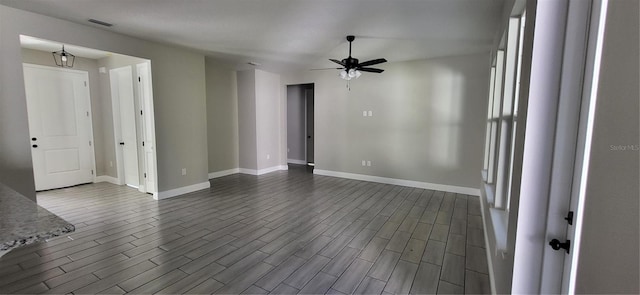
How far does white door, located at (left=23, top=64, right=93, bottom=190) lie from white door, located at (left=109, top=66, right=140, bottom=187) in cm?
67

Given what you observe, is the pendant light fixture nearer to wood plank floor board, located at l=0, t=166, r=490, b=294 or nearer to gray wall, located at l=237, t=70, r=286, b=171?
wood plank floor board, located at l=0, t=166, r=490, b=294

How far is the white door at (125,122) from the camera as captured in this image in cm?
501

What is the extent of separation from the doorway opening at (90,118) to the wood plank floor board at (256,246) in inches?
26.0

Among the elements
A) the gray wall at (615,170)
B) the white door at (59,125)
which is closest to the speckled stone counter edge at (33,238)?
the gray wall at (615,170)

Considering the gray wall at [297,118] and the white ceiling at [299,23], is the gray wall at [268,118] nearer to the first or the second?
the gray wall at [297,118]

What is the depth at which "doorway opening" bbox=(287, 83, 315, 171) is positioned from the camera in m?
8.05

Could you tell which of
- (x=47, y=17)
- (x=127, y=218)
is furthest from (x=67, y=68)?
(x=127, y=218)

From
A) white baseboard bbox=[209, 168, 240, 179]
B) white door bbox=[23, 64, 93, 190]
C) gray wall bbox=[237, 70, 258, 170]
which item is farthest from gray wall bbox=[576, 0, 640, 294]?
white door bbox=[23, 64, 93, 190]

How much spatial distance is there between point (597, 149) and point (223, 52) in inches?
202

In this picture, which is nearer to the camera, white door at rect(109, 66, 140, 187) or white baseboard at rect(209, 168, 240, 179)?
white door at rect(109, 66, 140, 187)

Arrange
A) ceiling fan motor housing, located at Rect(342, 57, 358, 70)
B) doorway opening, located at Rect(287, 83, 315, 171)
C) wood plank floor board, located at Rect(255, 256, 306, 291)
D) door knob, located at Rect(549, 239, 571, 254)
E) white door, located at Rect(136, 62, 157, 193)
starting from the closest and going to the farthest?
door knob, located at Rect(549, 239, 571, 254), wood plank floor board, located at Rect(255, 256, 306, 291), ceiling fan motor housing, located at Rect(342, 57, 358, 70), white door, located at Rect(136, 62, 157, 193), doorway opening, located at Rect(287, 83, 315, 171)

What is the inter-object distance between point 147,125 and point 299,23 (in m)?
3.31

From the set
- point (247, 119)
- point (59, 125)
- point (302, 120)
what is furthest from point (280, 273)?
point (302, 120)

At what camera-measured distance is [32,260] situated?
102 inches
